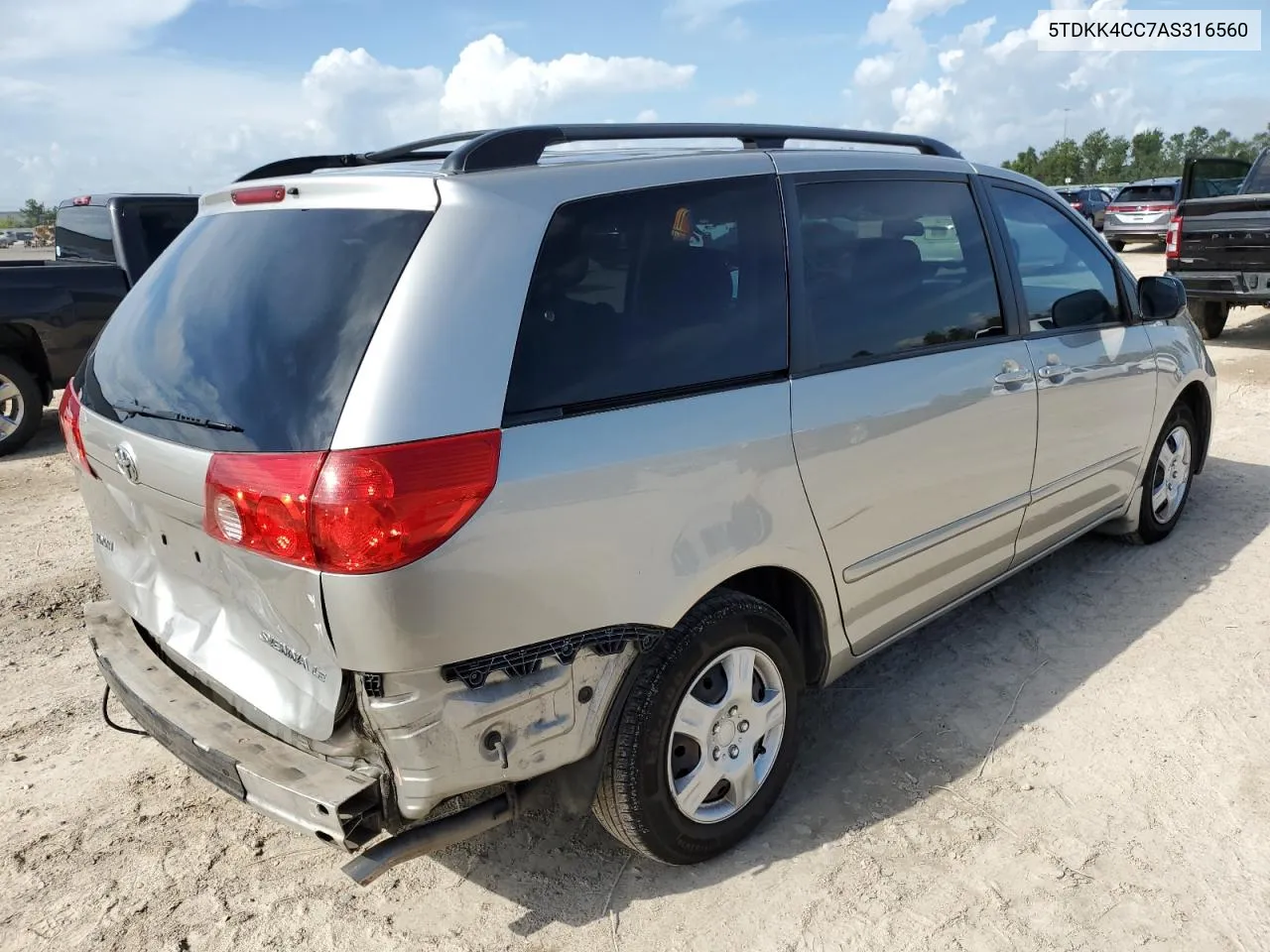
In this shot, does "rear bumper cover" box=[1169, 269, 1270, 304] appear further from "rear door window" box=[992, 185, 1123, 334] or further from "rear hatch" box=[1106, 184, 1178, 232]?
"rear hatch" box=[1106, 184, 1178, 232]

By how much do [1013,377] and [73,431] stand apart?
3008 mm

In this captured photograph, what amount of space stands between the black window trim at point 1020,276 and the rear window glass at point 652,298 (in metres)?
1.25

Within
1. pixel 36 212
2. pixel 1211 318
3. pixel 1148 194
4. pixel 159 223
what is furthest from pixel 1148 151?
pixel 36 212

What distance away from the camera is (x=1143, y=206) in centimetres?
2247

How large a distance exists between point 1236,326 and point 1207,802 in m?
11.2

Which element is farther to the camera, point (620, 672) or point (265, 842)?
point (265, 842)

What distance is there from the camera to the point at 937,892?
8.23 ft

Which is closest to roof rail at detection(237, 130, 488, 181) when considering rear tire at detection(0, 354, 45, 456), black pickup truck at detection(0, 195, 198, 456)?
black pickup truck at detection(0, 195, 198, 456)

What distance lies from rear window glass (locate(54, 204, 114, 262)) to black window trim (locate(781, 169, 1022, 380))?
7188 millimetres

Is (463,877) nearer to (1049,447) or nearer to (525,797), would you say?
(525,797)

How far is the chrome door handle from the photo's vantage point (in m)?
3.32

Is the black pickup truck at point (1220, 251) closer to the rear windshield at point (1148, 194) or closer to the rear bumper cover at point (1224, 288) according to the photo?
the rear bumper cover at point (1224, 288)

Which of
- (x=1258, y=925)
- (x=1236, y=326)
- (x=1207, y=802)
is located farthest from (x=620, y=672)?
(x=1236, y=326)

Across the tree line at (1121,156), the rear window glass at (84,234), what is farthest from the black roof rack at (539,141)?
the tree line at (1121,156)
